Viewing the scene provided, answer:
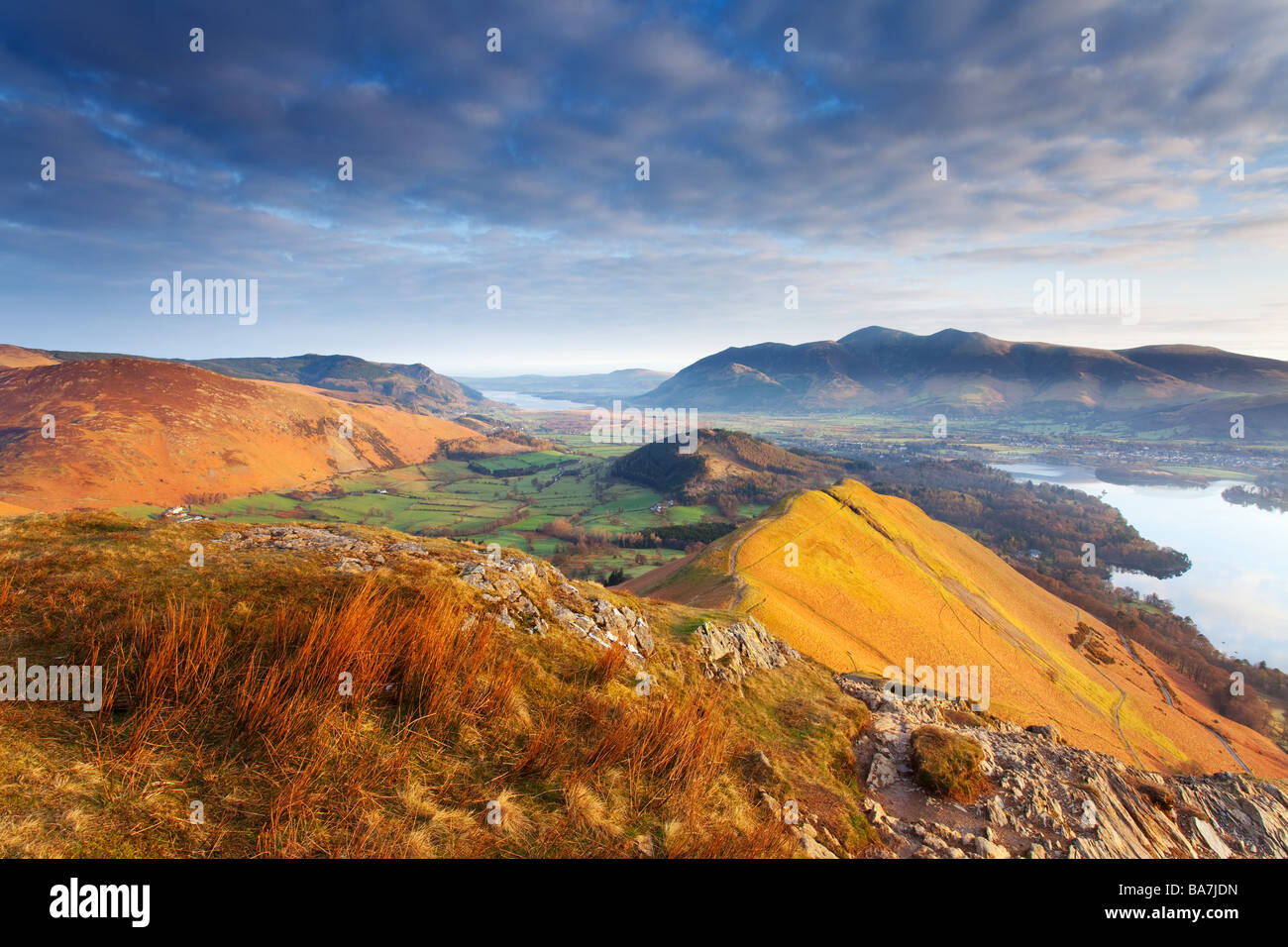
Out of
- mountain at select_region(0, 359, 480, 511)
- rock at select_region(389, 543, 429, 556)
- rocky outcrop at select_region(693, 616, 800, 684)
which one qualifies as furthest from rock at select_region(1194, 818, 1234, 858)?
mountain at select_region(0, 359, 480, 511)

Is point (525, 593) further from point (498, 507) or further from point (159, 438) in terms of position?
point (159, 438)

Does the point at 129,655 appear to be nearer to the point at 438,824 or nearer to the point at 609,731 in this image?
the point at 438,824

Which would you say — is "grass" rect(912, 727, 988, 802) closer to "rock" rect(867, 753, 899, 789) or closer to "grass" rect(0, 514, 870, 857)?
"rock" rect(867, 753, 899, 789)

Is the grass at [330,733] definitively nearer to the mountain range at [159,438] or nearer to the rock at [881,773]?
the rock at [881,773]

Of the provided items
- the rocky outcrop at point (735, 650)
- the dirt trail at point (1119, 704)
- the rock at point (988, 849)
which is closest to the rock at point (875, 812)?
the rock at point (988, 849)
